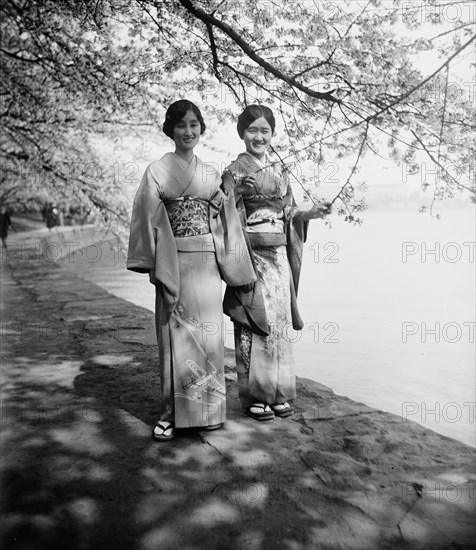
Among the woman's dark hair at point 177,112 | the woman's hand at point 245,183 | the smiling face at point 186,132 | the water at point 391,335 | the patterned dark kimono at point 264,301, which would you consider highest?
the woman's dark hair at point 177,112

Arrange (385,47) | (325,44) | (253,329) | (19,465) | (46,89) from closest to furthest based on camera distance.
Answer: (19,465) < (253,329) < (385,47) < (325,44) < (46,89)

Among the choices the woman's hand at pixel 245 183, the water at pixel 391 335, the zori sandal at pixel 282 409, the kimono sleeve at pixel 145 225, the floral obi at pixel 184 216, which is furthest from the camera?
the water at pixel 391 335

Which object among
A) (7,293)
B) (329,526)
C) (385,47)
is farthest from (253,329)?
(7,293)

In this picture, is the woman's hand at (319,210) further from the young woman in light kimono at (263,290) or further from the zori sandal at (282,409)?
the zori sandal at (282,409)

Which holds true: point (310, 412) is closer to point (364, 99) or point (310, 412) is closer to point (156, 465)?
point (156, 465)

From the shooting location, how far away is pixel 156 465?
2.77 metres

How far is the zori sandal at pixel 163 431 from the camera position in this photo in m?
3.08

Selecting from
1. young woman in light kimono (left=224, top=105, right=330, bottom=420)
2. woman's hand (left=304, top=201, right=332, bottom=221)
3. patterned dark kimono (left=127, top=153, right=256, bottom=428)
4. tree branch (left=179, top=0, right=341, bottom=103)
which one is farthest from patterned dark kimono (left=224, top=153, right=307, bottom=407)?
tree branch (left=179, top=0, right=341, bottom=103)

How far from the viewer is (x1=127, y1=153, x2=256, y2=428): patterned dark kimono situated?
10.1ft

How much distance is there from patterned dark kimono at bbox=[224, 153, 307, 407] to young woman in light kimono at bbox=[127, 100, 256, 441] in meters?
0.31

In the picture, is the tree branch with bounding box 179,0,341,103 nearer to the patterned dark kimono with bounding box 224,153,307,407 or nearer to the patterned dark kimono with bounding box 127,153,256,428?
the patterned dark kimono with bounding box 224,153,307,407

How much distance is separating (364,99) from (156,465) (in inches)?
116

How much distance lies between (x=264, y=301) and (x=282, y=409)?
74 centimetres

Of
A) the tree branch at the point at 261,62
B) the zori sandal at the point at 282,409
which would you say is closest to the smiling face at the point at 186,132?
the tree branch at the point at 261,62
